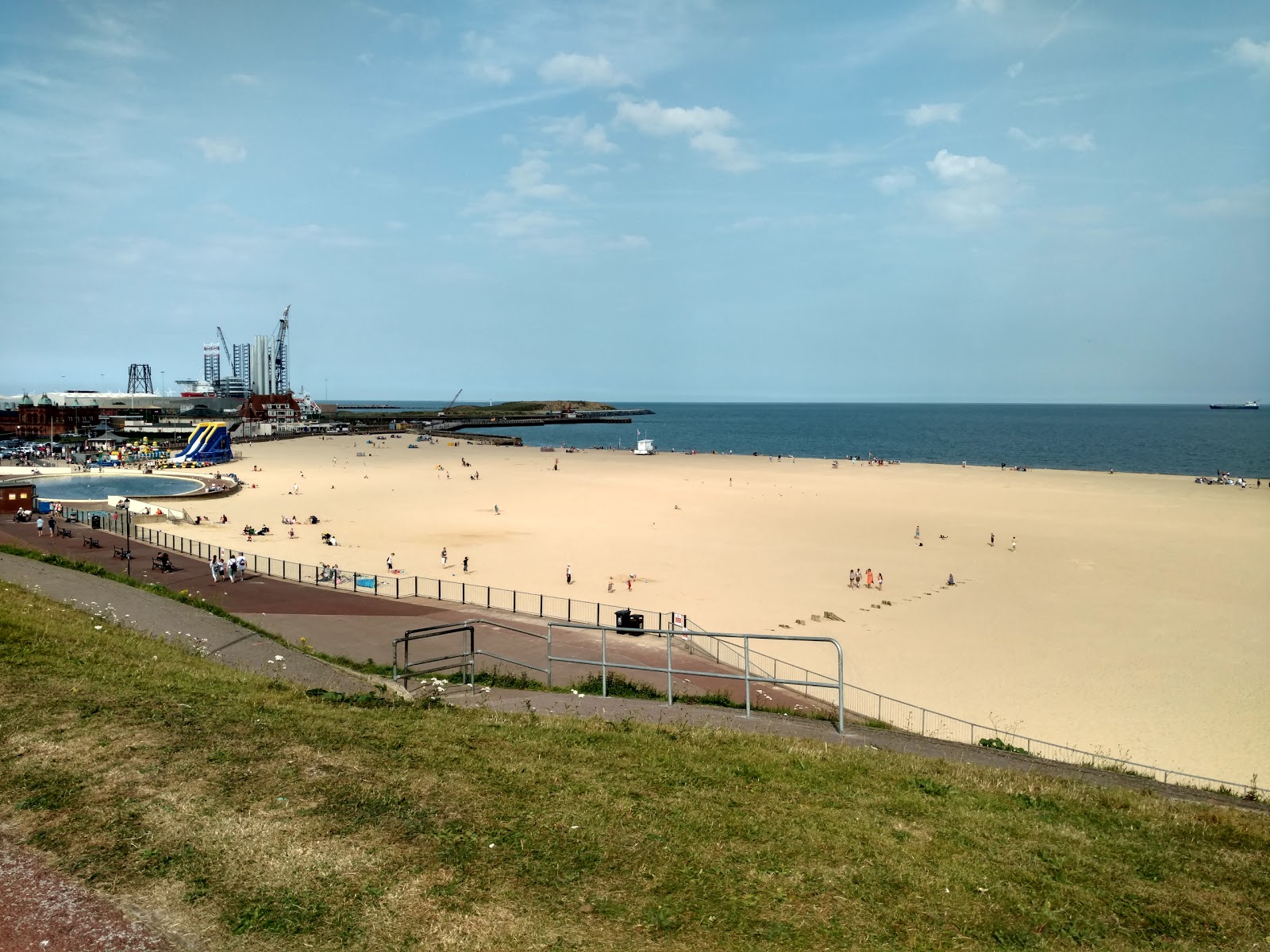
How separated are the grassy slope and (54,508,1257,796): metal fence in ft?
9.58

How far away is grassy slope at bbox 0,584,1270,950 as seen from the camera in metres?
5.78

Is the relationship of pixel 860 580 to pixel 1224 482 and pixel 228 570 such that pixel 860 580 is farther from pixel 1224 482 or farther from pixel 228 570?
pixel 1224 482

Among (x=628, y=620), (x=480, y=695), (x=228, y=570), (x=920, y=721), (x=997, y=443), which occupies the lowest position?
(x=920, y=721)

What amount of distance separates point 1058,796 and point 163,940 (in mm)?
8920

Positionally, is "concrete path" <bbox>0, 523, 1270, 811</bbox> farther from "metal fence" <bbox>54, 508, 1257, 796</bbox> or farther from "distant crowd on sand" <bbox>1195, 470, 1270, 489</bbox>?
"distant crowd on sand" <bbox>1195, 470, 1270, 489</bbox>

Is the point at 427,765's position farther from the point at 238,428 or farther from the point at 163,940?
the point at 238,428

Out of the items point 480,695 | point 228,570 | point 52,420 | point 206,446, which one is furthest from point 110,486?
point 52,420

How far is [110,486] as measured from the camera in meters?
60.2

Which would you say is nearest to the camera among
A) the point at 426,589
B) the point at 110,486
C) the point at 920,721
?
the point at 920,721

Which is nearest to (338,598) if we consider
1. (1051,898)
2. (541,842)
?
(541,842)

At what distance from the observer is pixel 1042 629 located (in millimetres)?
24984

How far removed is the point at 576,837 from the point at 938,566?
31.6 metres

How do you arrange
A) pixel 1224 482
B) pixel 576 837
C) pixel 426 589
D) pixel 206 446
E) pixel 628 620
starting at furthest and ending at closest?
pixel 206 446 → pixel 1224 482 → pixel 426 589 → pixel 628 620 → pixel 576 837

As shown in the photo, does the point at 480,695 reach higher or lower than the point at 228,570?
higher
